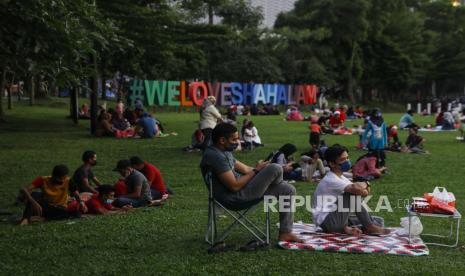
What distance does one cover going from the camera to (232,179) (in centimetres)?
612

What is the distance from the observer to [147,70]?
4194 centimetres

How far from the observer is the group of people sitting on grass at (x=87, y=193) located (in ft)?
26.0

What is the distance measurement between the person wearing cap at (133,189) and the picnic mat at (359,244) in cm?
285

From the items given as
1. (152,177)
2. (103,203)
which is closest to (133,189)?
(103,203)

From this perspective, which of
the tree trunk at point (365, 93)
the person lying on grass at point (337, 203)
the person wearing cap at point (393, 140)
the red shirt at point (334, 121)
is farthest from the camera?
the tree trunk at point (365, 93)

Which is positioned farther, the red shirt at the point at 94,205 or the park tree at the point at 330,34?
the park tree at the point at 330,34

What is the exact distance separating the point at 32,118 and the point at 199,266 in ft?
75.2

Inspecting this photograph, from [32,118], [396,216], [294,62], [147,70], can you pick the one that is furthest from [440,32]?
[396,216]

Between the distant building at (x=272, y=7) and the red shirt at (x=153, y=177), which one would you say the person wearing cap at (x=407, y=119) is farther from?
the distant building at (x=272, y=7)

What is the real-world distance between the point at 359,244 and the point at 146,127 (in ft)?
47.3

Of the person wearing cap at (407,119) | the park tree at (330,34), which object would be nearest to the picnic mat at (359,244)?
the person wearing cap at (407,119)

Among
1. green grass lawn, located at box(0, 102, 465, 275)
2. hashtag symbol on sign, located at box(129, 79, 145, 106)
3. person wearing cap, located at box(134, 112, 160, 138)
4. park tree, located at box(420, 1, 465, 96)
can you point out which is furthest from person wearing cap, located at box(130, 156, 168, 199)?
park tree, located at box(420, 1, 465, 96)

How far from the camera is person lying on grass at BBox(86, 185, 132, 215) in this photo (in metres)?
8.26

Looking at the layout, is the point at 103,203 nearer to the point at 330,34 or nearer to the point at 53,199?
the point at 53,199
